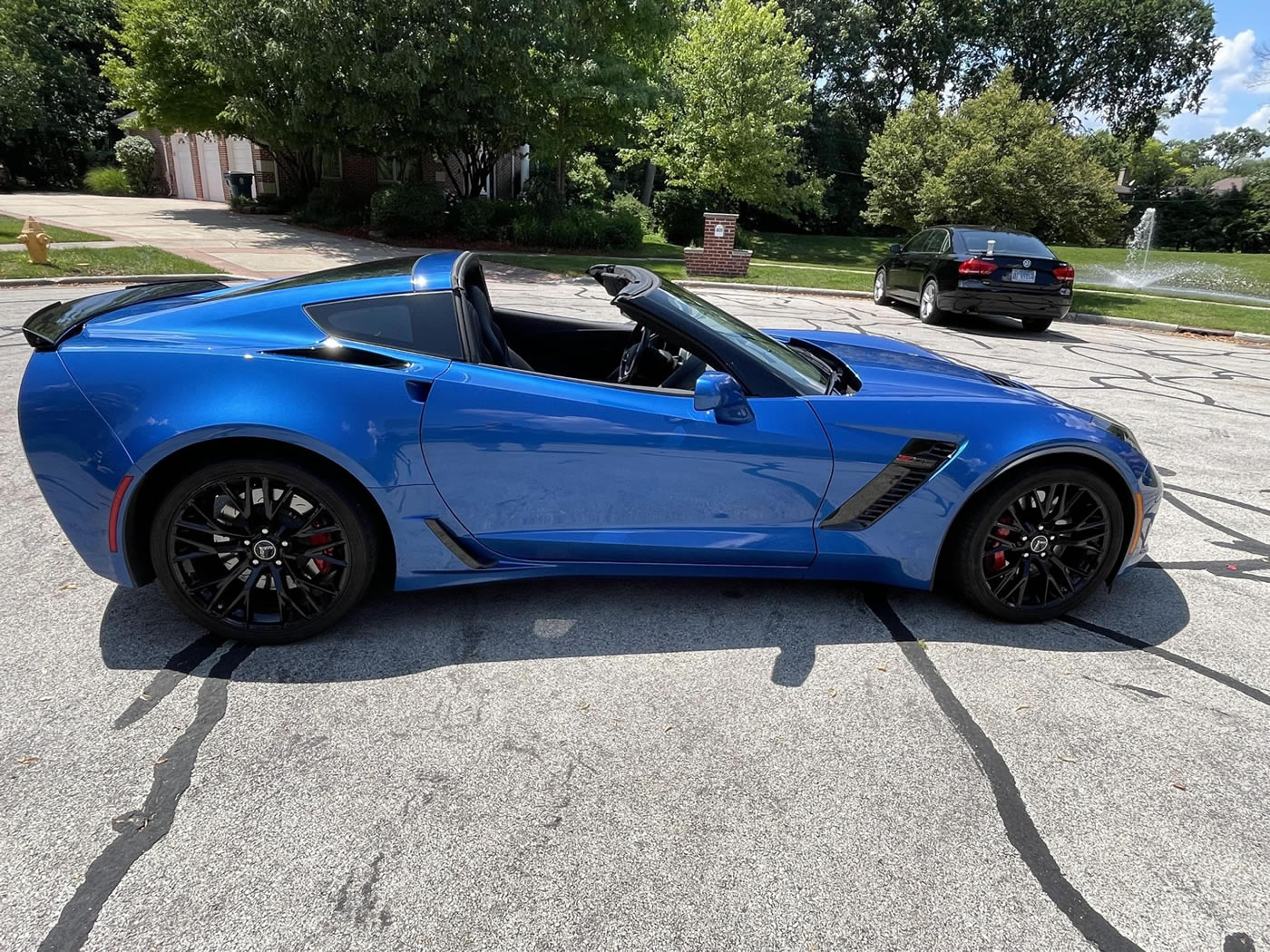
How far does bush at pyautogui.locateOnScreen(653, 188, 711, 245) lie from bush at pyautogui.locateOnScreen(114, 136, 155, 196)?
21388 millimetres

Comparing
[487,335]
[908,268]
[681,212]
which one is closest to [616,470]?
[487,335]

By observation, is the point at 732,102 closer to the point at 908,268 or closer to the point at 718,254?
the point at 718,254

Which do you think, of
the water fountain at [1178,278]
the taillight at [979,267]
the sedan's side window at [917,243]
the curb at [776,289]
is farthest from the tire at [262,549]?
the water fountain at [1178,278]

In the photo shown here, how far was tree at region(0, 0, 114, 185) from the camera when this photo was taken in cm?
3219

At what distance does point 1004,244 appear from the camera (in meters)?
11.6

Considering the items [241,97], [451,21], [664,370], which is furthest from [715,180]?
[664,370]

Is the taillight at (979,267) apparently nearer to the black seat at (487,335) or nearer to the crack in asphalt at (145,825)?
the black seat at (487,335)

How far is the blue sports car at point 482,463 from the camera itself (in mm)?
2746

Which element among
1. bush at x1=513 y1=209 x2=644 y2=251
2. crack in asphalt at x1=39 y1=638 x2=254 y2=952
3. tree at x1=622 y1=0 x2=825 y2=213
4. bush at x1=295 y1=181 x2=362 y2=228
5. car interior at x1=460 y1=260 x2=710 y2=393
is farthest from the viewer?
tree at x1=622 y1=0 x2=825 y2=213

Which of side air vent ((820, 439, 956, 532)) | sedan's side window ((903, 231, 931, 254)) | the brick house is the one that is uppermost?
the brick house

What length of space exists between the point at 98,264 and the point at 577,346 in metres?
12.2

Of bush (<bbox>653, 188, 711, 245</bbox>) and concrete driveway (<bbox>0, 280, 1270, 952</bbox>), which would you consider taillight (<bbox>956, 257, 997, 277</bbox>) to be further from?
bush (<bbox>653, 188, 711, 245</bbox>)

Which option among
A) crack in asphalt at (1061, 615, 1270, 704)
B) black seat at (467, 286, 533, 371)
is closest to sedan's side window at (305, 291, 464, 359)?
black seat at (467, 286, 533, 371)

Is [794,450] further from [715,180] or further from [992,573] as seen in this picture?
[715,180]
